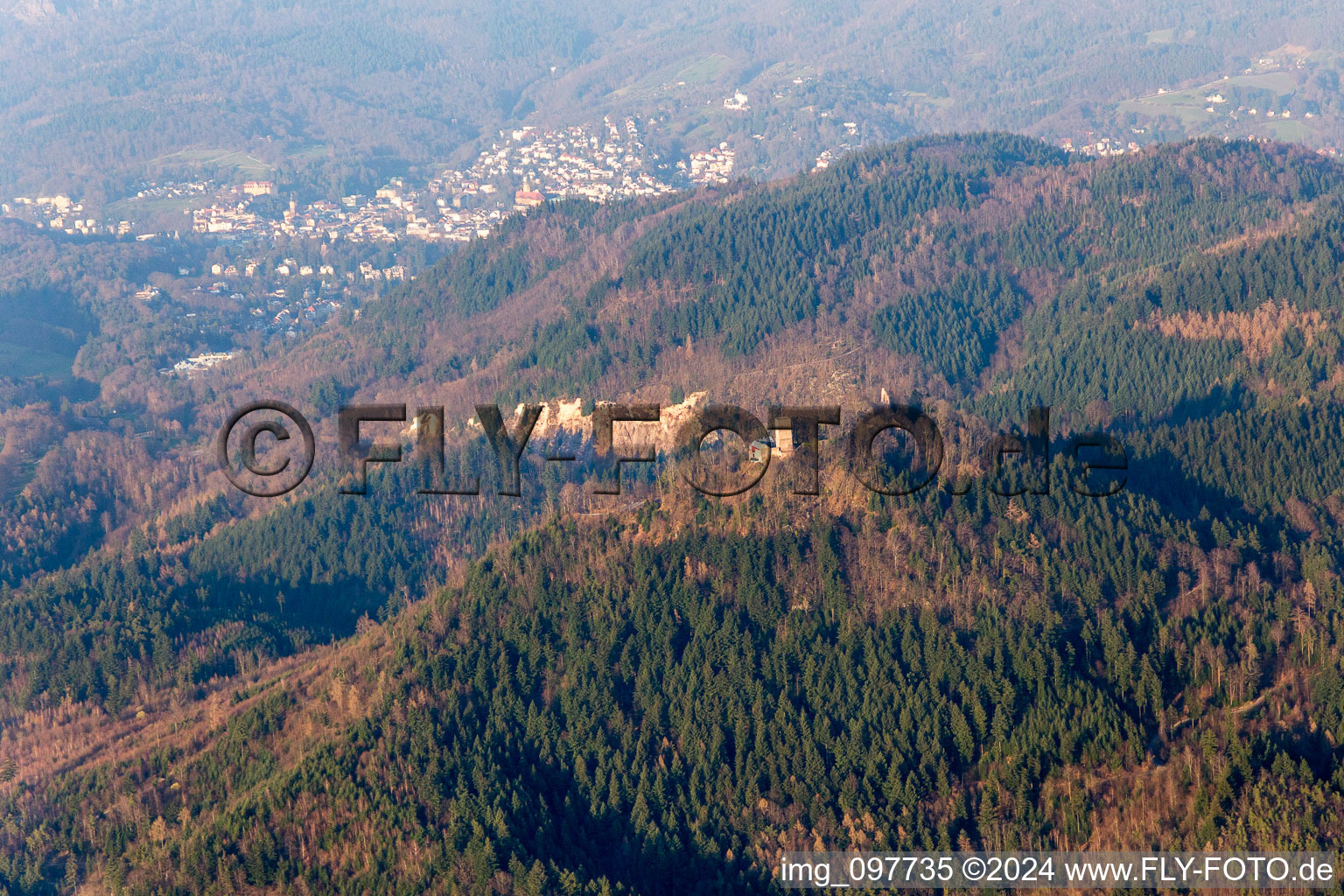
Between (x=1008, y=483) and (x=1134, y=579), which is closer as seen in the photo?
(x=1134, y=579)

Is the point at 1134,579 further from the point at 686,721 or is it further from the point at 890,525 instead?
the point at 686,721

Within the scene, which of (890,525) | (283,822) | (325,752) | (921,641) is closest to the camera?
(283,822)

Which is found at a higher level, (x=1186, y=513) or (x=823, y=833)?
(x=1186, y=513)

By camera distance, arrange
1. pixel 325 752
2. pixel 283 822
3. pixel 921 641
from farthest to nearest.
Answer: pixel 921 641
pixel 325 752
pixel 283 822

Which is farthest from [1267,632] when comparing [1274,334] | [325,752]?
[1274,334]

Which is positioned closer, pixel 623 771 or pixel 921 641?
pixel 623 771

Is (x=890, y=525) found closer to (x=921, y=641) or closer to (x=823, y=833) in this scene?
(x=921, y=641)

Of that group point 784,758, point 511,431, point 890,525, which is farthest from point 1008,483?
point 511,431

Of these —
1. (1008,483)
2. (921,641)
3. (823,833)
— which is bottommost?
(823,833)

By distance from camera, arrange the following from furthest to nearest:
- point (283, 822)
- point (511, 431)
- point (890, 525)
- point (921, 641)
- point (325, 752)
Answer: point (511, 431) < point (890, 525) < point (921, 641) < point (325, 752) < point (283, 822)
